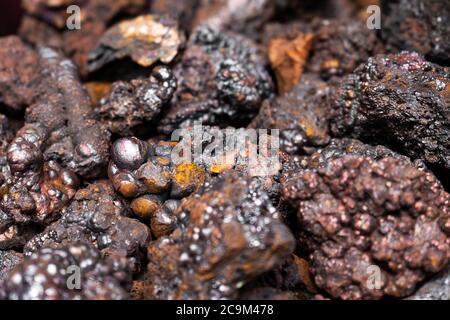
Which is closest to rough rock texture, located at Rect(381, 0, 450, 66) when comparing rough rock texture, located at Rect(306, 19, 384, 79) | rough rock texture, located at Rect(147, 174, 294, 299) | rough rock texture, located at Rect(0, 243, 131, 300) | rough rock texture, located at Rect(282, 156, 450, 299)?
rough rock texture, located at Rect(306, 19, 384, 79)

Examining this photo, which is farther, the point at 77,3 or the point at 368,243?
the point at 77,3

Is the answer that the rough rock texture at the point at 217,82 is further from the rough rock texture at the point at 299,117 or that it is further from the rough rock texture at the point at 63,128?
the rough rock texture at the point at 63,128

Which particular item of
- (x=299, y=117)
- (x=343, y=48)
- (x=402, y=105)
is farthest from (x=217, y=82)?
(x=402, y=105)

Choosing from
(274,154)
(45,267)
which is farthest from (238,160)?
(45,267)

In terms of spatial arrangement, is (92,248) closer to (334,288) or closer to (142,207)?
(142,207)

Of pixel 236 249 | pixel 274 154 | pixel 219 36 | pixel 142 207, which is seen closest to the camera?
pixel 236 249

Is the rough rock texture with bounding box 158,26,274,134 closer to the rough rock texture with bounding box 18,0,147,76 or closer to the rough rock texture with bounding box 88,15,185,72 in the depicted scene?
the rough rock texture with bounding box 88,15,185,72

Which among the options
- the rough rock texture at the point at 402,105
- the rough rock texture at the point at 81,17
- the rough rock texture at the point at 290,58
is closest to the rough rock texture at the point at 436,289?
the rough rock texture at the point at 402,105
